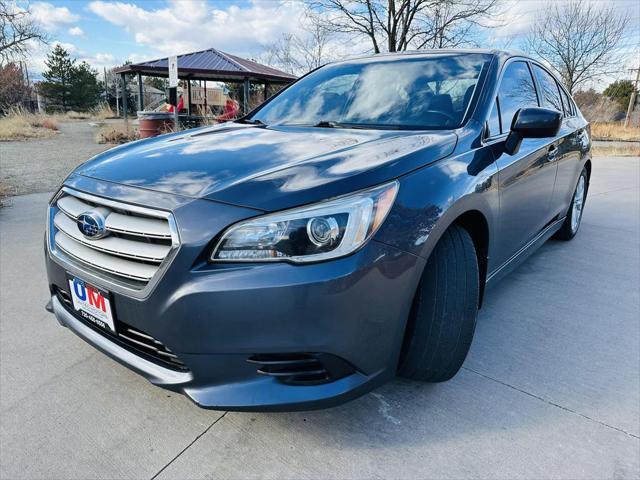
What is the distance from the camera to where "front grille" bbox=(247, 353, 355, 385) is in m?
1.46

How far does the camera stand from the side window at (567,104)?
12.6ft

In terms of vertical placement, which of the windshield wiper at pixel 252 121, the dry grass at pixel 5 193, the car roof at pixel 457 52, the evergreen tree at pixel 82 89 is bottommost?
the dry grass at pixel 5 193

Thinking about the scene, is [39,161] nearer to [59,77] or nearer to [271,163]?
[271,163]

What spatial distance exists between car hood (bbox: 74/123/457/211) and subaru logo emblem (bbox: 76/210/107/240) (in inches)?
6.3

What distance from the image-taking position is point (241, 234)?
143 cm

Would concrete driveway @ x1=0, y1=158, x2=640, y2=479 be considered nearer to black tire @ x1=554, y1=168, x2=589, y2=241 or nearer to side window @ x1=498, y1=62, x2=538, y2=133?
side window @ x1=498, y1=62, x2=538, y2=133

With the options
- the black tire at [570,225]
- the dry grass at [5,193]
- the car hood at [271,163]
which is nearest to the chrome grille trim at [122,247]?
the car hood at [271,163]

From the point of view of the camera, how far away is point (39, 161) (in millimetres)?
8781

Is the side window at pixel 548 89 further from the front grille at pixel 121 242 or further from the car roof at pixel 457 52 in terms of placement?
the front grille at pixel 121 242

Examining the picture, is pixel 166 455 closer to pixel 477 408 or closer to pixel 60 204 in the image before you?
pixel 60 204

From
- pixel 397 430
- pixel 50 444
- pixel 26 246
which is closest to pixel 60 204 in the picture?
pixel 50 444

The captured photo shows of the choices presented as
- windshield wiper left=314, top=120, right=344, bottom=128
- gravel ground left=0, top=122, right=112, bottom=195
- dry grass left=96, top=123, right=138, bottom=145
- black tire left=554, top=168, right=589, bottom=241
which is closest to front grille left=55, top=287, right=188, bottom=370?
windshield wiper left=314, top=120, right=344, bottom=128

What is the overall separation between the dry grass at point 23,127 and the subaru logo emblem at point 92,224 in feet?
44.6

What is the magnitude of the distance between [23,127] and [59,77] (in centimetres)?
3744
